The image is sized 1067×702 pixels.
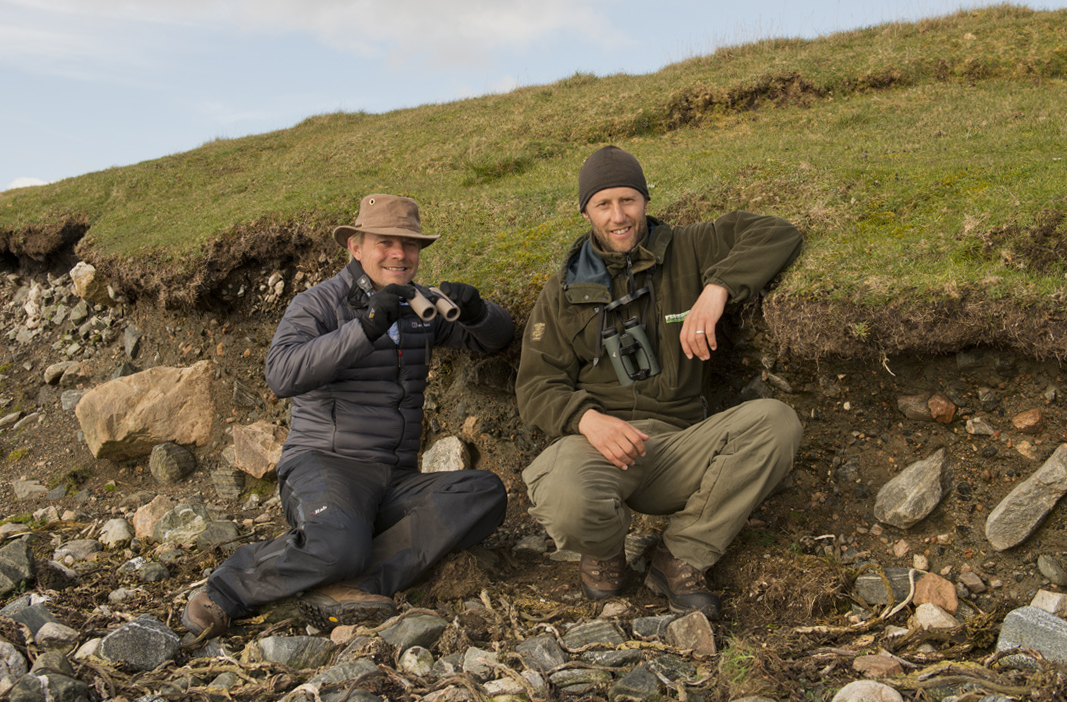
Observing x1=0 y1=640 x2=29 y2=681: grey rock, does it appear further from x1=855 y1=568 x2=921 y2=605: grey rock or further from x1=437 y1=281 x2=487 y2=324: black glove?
x1=855 y1=568 x2=921 y2=605: grey rock

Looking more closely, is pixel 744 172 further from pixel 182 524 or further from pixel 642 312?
pixel 182 524

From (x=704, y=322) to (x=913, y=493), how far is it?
1.98 metres

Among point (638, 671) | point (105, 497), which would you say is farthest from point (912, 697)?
point (105, 497)

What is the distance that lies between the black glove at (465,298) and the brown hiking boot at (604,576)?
2333 millimetres

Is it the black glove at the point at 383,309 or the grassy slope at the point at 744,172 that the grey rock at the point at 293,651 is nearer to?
the black glove at the point at 383,309

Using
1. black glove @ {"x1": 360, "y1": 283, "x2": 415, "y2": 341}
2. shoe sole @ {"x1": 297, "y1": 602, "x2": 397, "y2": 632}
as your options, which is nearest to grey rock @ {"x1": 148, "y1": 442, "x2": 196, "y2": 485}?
shoe sole @ {"x1": 297, "y1": 602, "x2": 397, "y2": 632}

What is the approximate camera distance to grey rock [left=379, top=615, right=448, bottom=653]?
4664 millimetres

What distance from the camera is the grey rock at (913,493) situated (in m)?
5.11

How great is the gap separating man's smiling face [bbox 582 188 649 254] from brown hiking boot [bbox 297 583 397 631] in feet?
10.5

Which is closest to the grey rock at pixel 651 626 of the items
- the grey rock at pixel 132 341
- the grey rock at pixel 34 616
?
the grey rock at pixel 34 616

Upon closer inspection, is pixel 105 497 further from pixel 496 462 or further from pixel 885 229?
pixel 885 229

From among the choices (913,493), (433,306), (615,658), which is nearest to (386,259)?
(433,306)

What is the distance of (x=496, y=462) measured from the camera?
24.1 ft

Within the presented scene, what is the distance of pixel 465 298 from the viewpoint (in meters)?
6.10
